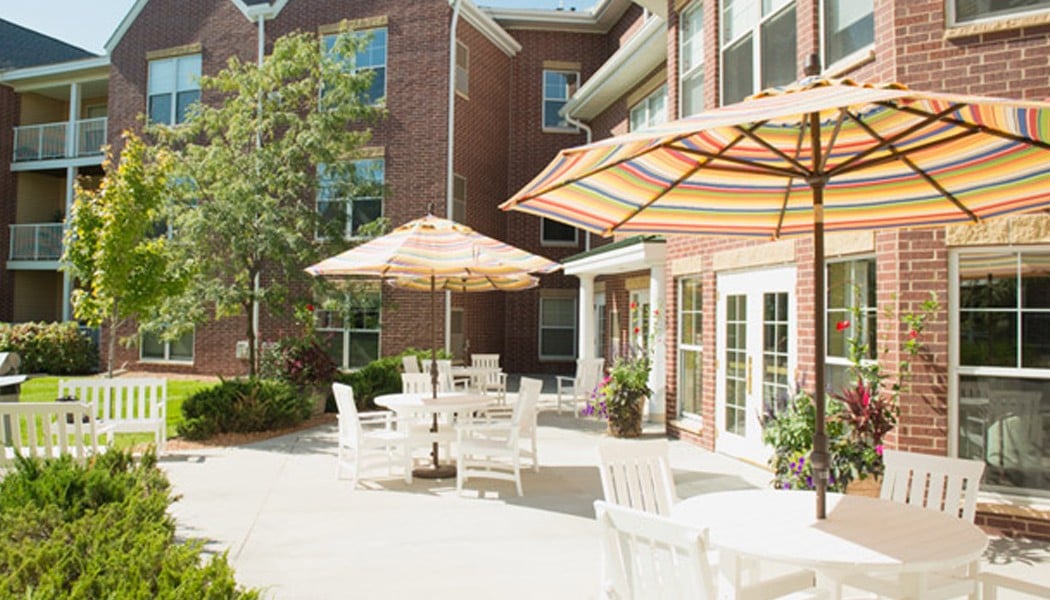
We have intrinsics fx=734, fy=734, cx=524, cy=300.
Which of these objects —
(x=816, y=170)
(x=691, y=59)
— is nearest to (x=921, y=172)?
(x=816, y=170)

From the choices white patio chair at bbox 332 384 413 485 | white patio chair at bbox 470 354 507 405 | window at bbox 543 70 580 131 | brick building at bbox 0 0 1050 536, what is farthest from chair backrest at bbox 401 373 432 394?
window at bbox 543 70 580 131

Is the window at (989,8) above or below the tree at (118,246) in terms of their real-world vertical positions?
above

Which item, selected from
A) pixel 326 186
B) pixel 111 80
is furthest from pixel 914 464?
pixel 111 80

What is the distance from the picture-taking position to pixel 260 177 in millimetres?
13445

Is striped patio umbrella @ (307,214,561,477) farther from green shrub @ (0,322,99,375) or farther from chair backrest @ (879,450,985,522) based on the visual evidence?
green shrub @ (0,322,99,375)

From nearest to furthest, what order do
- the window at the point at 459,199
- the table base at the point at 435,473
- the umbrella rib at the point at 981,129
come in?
1. the umbrella rib at the point at 981,129
2. the table base at the point at 435,473
3. the window at the point at 459,199

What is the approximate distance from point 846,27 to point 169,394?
1488 centimetres

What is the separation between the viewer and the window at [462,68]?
19000mm

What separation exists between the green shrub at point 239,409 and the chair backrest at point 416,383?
246cm

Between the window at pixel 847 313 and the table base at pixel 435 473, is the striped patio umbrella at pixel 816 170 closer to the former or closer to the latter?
the window at pixel 847 313

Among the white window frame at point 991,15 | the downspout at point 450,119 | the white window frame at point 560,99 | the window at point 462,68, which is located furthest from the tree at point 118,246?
the white window frame at point 560,99

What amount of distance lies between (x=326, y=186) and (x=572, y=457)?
7809 millimetres

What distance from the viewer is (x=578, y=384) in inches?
566

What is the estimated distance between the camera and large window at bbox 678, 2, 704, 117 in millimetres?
11086
